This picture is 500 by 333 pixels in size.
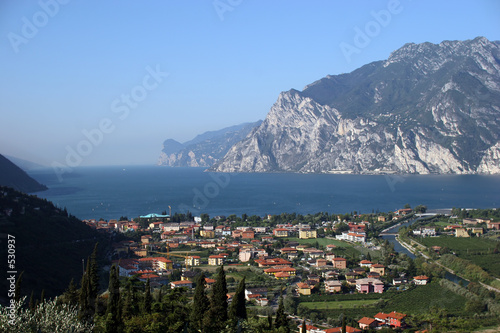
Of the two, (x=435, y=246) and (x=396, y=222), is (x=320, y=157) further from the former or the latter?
(x=435, y=246)

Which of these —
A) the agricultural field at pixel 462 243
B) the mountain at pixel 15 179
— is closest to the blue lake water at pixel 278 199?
the mountain at pixel 15 179

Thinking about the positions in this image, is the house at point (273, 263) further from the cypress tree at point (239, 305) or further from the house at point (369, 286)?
the cypress tree at point (239, 305)

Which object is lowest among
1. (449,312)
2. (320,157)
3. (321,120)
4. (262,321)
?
(449,312)

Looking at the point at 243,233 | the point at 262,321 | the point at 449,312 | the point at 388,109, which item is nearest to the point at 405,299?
the point at 449,312

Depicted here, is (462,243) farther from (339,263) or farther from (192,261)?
(192,261)

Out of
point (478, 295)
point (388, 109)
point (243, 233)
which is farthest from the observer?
point (388, 109)

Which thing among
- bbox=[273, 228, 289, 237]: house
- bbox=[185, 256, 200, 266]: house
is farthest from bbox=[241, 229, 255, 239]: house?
bbox=[185, 256, 200, 266]: house

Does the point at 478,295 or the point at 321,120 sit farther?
the point at 321,120
